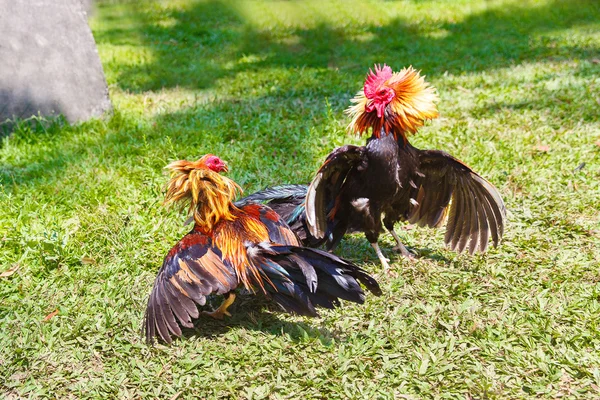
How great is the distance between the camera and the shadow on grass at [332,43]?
349 inches

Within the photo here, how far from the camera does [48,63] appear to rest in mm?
6164

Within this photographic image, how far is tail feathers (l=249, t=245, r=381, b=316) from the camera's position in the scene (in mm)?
2982

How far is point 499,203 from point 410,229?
1063 mm

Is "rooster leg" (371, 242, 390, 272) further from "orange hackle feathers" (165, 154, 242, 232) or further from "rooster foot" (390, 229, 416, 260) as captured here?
"orange hackle feathers" (165, 154, 242, 232)

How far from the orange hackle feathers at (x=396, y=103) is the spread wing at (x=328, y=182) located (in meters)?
0.24

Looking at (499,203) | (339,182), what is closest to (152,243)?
(339,182)

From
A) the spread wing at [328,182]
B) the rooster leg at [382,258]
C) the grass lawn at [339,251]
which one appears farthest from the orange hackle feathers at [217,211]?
the rooster leg at [382,258]

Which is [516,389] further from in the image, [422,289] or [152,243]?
[152,243]

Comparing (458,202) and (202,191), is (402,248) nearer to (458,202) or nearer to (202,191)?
(458,202)

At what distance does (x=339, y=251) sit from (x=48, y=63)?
418 centimetres

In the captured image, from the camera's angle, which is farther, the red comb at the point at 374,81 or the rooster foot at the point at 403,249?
the rooster foot at the point at 403,249

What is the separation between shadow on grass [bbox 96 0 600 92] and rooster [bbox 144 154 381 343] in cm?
490

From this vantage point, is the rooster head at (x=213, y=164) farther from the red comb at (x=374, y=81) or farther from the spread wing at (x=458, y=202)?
the spread wing at (x=458, y=202)

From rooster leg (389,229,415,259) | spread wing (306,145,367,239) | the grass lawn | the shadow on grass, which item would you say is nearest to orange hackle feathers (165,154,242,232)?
spread wing (306,145,367,239)
